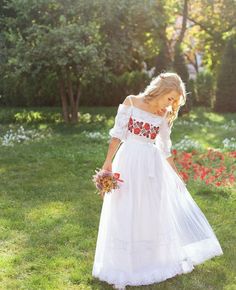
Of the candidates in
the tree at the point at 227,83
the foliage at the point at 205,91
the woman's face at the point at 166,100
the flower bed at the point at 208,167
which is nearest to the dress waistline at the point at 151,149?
the woman's face at the point at 166,100

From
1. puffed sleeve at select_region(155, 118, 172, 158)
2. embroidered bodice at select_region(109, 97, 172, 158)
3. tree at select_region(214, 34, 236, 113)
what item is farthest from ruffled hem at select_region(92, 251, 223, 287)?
tree at select_region(214, 34, 236, 113)

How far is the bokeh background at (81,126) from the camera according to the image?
6.00 metres

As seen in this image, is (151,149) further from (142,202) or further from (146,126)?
(142,202)

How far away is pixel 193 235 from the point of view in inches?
215

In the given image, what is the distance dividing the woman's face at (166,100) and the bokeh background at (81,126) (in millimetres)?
1816

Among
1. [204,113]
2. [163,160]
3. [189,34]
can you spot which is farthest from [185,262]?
[189,34]

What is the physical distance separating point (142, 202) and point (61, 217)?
260 centimetres

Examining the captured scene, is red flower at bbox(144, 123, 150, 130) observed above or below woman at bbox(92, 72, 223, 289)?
above

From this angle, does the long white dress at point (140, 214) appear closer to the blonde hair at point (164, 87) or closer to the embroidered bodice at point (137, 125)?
the embroidered bodice at point (137, 125)

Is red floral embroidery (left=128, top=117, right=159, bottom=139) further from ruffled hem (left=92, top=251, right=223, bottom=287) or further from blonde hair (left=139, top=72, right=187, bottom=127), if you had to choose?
ruffled hem (left=92, top=251, right=223, bottom=287)

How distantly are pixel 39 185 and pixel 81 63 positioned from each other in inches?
312

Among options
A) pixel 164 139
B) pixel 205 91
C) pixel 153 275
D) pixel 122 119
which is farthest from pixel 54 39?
pixel 205 91

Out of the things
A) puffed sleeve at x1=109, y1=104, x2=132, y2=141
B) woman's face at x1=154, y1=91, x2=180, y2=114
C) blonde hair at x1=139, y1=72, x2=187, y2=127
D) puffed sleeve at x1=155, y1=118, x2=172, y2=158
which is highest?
blonde hair at x1=139, y1=72, x2=187, y2=127

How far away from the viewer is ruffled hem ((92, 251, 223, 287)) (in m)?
5.07
